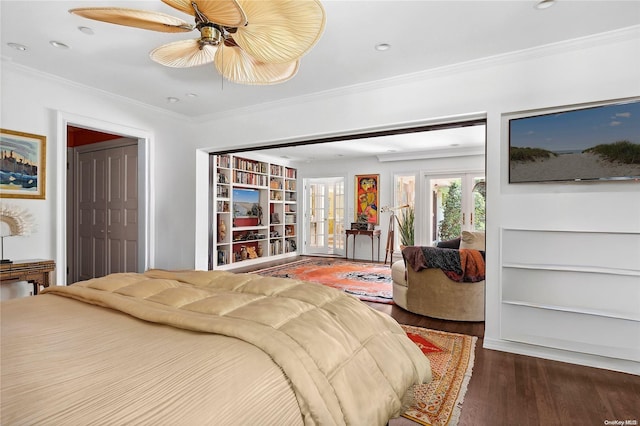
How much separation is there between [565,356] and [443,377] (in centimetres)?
110

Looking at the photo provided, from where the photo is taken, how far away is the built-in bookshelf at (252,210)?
6.56 m

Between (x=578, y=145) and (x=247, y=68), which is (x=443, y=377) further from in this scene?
(x=247, y=68)

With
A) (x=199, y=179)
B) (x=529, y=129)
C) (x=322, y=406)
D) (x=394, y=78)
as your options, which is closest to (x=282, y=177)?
(x=199, y=179)

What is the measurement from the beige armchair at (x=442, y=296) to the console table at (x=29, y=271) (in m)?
3.61

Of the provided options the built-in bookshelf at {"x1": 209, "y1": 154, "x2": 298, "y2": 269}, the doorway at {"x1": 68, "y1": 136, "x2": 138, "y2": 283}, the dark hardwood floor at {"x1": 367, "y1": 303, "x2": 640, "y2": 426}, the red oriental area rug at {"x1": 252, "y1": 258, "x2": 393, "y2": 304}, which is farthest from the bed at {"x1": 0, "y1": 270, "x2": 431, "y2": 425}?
the built-in bookshelf at {"x1": 209, "y1": 154, "x2": 298, "y2": 269}

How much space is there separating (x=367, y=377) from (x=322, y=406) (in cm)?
33

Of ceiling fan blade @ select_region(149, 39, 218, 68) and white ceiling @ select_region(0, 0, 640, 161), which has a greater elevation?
white ceiling @ select_region(0, 0, 640, 161)

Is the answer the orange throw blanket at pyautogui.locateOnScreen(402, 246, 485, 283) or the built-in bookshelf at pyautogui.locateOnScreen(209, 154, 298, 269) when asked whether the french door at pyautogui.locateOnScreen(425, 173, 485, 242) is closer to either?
the built-in bookshelf at pyautogui.locateOnScreen(209, 154, 298, 269)

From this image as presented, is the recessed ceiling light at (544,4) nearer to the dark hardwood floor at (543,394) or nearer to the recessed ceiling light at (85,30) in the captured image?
the dark hardwood floor at (543,394)

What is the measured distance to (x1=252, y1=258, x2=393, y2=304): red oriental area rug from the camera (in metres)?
4.73

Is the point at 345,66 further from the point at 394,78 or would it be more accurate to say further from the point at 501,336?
the point at 501,336

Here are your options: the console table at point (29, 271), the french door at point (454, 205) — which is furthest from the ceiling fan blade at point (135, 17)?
the french door at point (454, 205)

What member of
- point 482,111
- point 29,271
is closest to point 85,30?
point 29,271

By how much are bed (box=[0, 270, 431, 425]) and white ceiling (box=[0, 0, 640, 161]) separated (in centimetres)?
189
